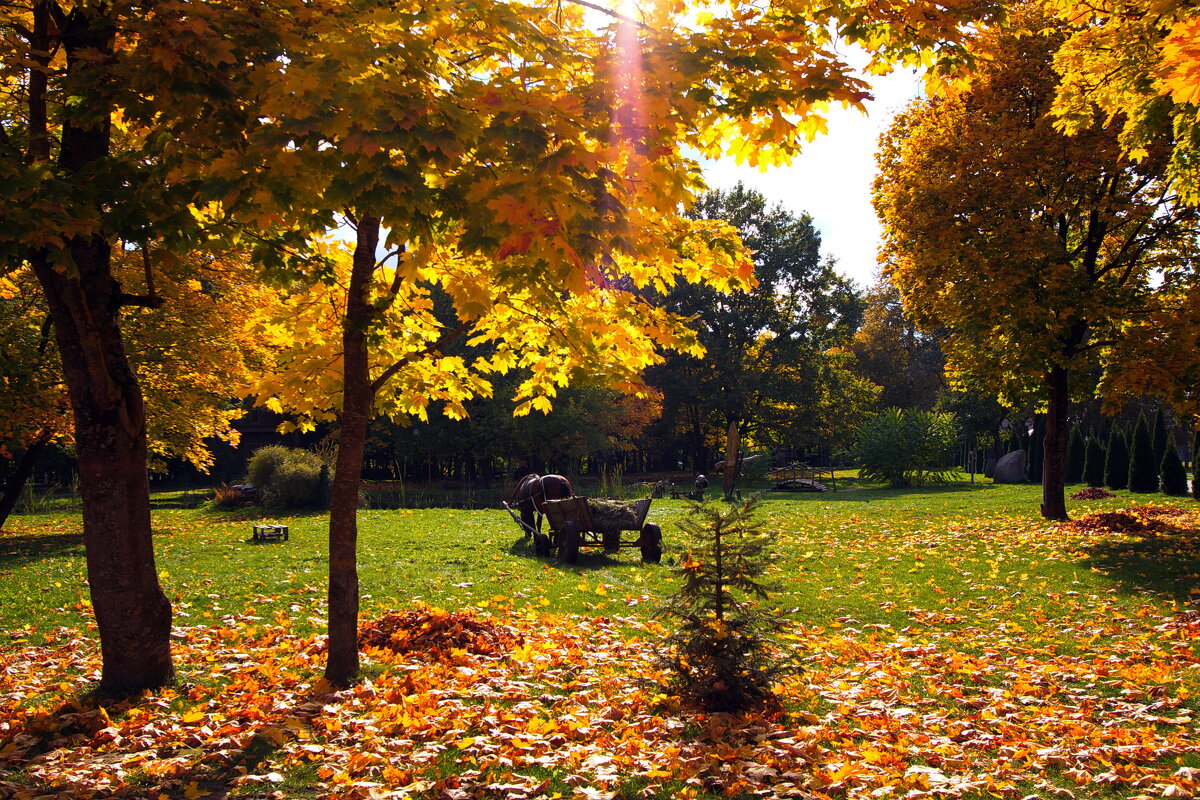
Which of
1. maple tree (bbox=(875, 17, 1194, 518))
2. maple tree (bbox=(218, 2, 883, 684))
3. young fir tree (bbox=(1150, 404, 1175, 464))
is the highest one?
maple tree (bbox=(875, 17, 1194, 518))

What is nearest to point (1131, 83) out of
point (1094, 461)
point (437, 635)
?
point (437, 635)

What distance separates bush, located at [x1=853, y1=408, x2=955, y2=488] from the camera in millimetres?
30141

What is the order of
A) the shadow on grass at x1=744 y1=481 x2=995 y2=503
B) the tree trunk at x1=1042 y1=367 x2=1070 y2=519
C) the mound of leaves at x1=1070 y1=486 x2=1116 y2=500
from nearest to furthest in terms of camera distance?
1. the tree trunk at x1=1042 y1=367 x2=1070 y2=519
2. the mound of leaves at x1=1070 y1=486 x2=1116 y2=500
3. the shadow on grass at x1=744 y1=481 x2=995 y2=503

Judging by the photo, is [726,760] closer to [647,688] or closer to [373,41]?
[647,688]

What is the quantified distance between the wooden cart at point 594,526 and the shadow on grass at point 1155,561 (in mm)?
6458

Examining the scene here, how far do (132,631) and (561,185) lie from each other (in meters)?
4.32

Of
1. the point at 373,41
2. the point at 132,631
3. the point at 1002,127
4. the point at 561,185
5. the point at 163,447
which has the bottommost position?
the point at 132,631

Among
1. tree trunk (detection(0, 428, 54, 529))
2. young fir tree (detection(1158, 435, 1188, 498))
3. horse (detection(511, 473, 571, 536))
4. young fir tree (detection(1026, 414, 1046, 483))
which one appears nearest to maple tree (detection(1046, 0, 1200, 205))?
horse (detection(511, 473, 571, 536))

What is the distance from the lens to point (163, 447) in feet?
55.0

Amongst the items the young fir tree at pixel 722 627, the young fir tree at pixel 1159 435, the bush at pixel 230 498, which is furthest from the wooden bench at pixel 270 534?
the young fir tree at pixel 1159 435

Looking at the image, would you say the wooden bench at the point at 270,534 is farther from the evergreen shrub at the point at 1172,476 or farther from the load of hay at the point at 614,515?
the evergreen shrub at the point at 1172,476

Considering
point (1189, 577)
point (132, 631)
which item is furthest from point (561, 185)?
point (1189, 577)

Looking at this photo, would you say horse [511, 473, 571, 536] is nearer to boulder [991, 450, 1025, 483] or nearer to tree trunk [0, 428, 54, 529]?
tree trunk [0, 428, 54, 529]

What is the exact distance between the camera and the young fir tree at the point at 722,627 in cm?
508
